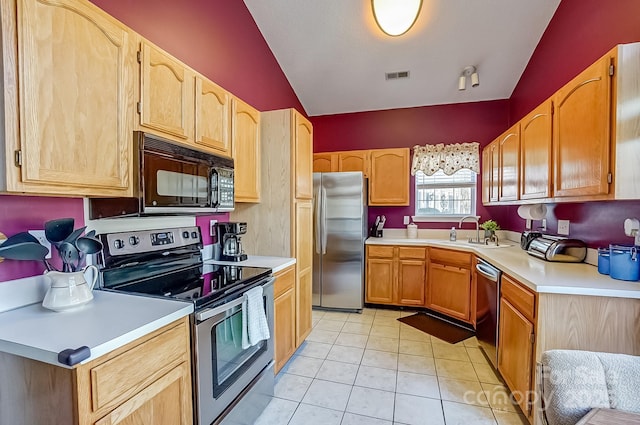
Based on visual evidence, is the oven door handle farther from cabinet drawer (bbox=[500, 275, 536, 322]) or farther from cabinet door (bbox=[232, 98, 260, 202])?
cabinet drawer (bbox=[500, 275, 536, 322])

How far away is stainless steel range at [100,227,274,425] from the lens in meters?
1.35

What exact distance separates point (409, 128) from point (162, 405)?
4.03 m

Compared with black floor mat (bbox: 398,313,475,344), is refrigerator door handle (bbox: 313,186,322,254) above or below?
above

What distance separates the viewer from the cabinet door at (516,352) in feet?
5.54

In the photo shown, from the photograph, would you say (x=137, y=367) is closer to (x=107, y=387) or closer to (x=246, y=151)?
(x=107, y=387)

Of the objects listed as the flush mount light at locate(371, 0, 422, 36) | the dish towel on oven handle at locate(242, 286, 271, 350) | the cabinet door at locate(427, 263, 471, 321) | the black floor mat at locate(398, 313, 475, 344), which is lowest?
the black floor mat at locate(398, 313, 475, 344)

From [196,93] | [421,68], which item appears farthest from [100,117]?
[421,68]

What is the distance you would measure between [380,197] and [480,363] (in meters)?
Answer: 2.17

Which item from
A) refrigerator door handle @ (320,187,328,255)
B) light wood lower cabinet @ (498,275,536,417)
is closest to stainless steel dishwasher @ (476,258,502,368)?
light wood lower cabinet @ (498,275,536,417)

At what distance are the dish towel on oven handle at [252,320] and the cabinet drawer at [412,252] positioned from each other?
2.30 metres

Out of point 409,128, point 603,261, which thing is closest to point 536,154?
point 603,261

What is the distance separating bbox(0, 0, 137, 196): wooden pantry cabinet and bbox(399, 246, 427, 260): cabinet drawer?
2.99m

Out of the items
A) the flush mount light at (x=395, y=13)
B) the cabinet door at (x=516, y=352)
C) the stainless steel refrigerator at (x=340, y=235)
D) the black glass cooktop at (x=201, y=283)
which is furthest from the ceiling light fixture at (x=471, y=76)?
the black glass cooktop at (x=201, y=283)

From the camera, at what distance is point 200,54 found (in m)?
2.36
